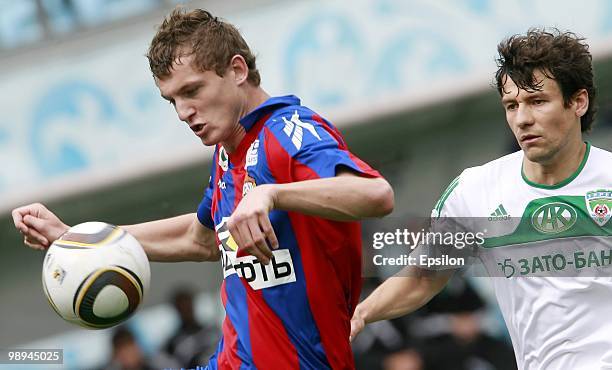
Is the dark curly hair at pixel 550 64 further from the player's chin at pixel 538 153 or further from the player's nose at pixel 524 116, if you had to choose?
the player's chin at pixel 538 153

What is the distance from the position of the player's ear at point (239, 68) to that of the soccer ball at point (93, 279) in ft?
3.05

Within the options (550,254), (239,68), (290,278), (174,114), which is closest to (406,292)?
(550,254)

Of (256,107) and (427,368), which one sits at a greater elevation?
(256,107)

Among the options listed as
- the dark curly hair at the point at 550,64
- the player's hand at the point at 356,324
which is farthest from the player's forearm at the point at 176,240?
the dark curly hair at the point at 550,64

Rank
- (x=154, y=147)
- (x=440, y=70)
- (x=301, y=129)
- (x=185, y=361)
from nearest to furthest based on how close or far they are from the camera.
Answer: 1. (x=301, y=129)
2. (x=185, y=361)
3. (x=440, y=70)
4. (x=154, y=147)

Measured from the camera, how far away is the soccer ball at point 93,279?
5.41m

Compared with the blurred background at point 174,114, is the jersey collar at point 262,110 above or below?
below

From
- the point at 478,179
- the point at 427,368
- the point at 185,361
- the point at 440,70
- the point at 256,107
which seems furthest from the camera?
the point at 440,70

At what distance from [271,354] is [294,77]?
7.41 m

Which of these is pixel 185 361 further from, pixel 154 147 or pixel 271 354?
pixel 271 354

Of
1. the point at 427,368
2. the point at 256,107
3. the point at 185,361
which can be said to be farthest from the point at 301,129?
the point at 185,361

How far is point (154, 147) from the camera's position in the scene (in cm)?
1328

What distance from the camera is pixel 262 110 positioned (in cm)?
549

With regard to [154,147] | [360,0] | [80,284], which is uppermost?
[360,0]
